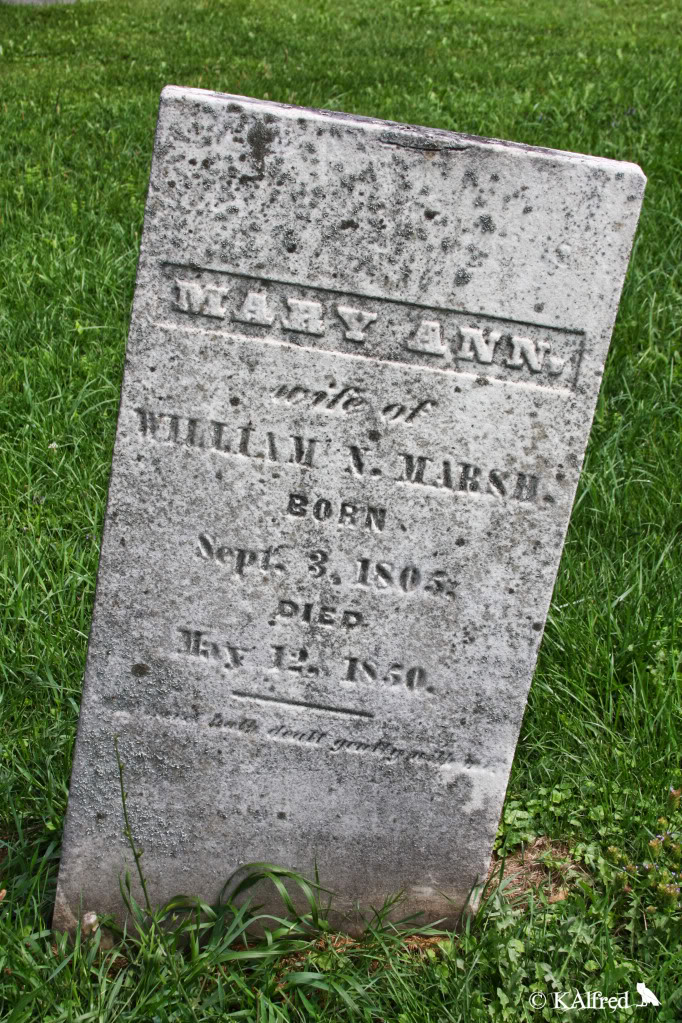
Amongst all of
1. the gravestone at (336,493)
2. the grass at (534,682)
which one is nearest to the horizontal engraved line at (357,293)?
the gravestone at (336,493)

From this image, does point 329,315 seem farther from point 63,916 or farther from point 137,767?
point 63,916

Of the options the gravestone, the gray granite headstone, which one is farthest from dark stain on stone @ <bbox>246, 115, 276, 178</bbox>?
the gray granite headstone

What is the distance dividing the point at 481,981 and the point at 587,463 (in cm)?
192

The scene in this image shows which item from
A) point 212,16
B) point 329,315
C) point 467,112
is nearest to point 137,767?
point 329,315

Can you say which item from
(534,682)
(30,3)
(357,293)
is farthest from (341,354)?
(30,3)

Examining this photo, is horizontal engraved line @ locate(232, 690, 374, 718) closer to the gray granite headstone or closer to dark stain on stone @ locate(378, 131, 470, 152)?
dark stain on stone @ locate(378, 131, 470, 152)

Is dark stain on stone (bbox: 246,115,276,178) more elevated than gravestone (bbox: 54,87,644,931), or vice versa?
dark stain on stone (bbox: 246,115,276,178)

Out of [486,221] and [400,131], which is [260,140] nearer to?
[400,131]

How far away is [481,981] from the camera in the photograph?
1.99 meters

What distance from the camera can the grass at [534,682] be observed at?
6.33 feet

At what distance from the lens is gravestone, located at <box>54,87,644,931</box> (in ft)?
5.28

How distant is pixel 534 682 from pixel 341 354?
1.34 m

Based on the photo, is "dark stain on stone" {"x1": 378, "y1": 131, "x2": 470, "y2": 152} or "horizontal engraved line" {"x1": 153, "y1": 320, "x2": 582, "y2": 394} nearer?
"dark stain on stone" {"x1": 378, "y1": 131, "x2": 470, "y2": 152}

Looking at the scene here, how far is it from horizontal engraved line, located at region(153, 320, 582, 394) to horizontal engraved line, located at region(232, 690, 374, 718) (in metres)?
0.72
